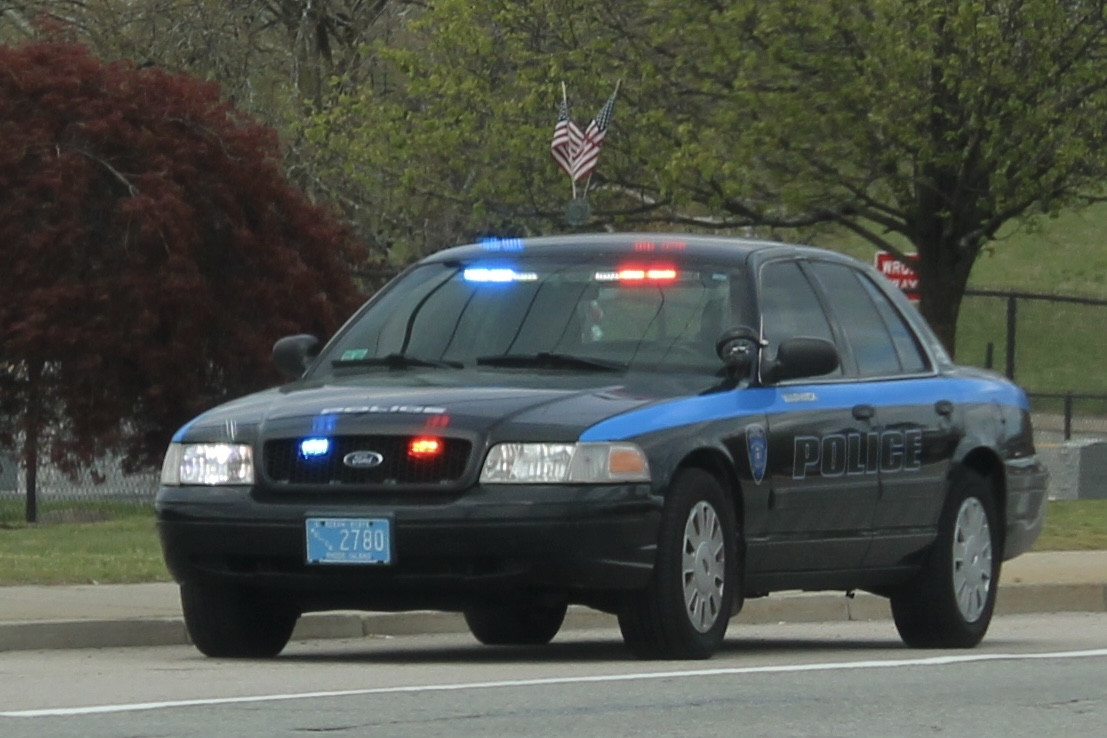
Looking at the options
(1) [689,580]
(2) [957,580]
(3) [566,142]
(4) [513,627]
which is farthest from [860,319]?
(3) [566,142]

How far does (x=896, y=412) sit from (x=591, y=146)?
9456 mm

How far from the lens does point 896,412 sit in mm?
11000

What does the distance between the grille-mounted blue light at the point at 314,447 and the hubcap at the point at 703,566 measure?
134cm

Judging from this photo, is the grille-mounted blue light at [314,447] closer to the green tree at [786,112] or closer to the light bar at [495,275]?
the light bar at [495,275]

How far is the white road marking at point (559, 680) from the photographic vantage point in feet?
25.6

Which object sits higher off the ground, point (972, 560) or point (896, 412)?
point (896, 412)

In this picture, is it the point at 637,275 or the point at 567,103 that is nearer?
the point at 637,275

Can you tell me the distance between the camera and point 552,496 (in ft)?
29.8

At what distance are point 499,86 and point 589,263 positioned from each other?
12.9 meters

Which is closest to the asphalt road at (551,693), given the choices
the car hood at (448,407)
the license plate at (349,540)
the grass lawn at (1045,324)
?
the license plate at (349,540)

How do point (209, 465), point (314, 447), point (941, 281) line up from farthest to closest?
point (941, 281), point (209, 465), point (314, 447)

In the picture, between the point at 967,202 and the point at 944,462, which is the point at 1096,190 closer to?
the point at 967,202

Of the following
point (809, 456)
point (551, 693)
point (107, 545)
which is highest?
point (809, 456)

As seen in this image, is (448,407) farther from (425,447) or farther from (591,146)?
(591,146)
